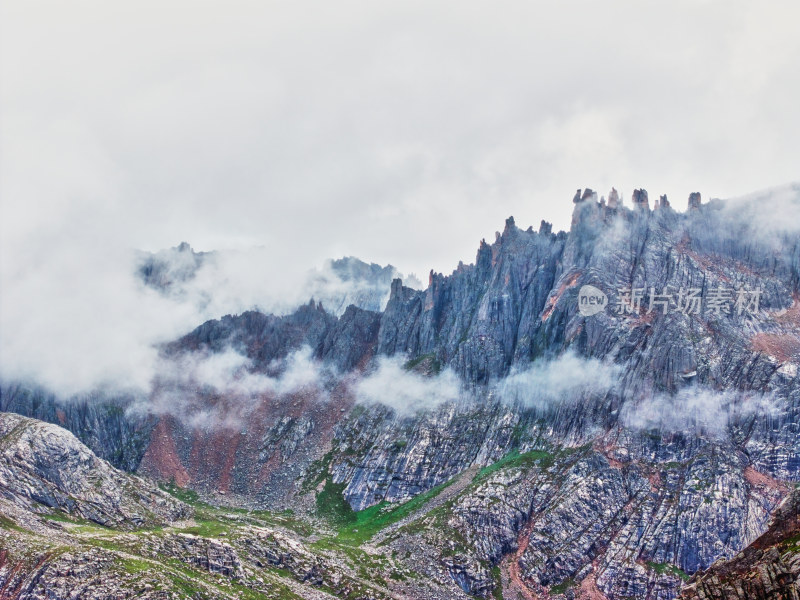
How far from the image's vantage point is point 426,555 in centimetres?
Answer: 17612

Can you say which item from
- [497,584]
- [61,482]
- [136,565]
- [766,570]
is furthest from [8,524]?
[766,570]

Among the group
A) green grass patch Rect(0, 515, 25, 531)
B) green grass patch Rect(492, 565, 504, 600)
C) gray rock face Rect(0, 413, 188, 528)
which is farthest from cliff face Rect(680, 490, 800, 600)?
gray rock face Rect(0, 413, 188, 528)

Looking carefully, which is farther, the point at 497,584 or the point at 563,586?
the point at 497,584

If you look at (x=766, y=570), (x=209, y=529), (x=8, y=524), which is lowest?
(x=209, y=529)

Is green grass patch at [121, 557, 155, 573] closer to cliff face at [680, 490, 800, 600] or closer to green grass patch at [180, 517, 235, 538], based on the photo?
green grass patch at [180, 517, 235, 538]

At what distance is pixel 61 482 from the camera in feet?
607

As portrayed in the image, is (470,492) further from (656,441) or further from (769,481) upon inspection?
(769,481)

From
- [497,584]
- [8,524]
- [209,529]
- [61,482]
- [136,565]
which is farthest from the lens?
[209,529]

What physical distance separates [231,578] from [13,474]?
227 feet

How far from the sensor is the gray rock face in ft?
575

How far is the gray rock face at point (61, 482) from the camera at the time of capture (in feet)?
575

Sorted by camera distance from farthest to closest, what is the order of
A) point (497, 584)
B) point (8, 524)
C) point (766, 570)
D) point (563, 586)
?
point (497, 584), point (563, 586), point (8, 524), point (766, 570)

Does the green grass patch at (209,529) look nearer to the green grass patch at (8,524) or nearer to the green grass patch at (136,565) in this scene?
the green grass patch at (136,565)

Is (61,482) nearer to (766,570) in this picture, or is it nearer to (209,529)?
(209,529)
